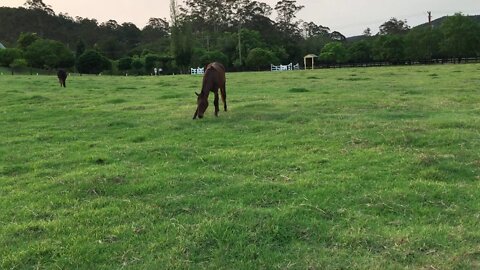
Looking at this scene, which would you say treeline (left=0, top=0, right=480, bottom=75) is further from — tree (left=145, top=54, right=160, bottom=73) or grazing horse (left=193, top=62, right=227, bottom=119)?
grazing horse (left=193, top=62, right=227, bottom=119)

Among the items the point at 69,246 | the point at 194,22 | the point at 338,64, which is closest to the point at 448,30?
the point at 338,64

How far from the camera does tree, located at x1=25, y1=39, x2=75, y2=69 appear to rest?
67375 millimetres

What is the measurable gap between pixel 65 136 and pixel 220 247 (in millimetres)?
7829

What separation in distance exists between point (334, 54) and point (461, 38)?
23142mm

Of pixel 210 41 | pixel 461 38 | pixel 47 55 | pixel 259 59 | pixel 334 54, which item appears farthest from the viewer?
pixel 210 41

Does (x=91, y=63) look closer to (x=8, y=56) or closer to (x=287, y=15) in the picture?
(x=8, y=56)

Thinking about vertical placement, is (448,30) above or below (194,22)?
below

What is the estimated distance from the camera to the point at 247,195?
20.1 ft

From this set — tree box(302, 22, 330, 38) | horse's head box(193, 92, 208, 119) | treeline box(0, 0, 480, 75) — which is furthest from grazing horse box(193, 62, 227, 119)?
tree box(302, 22, 330, 38)

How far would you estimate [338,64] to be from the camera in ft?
260

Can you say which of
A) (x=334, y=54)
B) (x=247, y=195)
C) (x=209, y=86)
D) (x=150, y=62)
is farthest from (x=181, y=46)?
(x=247, y=195)

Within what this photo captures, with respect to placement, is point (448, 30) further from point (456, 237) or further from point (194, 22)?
point (456, 237)

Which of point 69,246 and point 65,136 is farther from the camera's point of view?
point 65,136

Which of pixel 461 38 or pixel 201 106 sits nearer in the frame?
pixel 201 106
